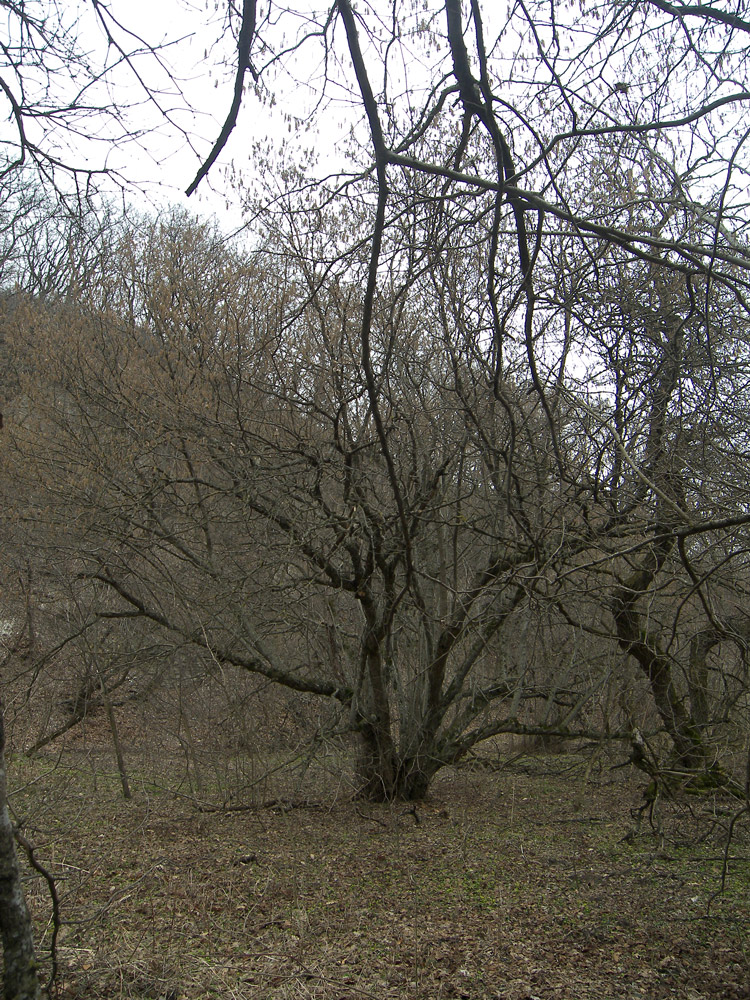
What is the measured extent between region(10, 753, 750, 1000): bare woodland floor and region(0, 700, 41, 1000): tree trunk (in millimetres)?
901

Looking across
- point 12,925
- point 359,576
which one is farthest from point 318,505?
point 12,925

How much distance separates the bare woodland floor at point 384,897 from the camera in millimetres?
4086

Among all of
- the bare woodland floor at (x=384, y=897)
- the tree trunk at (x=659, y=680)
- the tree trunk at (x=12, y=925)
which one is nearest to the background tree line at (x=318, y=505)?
the tree trunk at (x=659, y=680)

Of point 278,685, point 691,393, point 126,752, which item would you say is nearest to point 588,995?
point 691,393

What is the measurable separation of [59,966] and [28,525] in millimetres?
6100

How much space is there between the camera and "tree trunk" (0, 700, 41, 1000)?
2.60 metres

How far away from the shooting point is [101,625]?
9.25 metres

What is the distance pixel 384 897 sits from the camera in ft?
19.4

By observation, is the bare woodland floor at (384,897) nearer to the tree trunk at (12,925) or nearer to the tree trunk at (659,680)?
the tree trunk at (659,680)

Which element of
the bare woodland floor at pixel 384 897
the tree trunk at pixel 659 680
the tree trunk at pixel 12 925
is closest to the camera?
the tree trunk at pixel 12 925

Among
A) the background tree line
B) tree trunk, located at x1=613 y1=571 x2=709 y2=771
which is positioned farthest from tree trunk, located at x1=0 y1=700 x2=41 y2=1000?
tree trunk, located at x1=613 y1=571 x2=709 y2=771

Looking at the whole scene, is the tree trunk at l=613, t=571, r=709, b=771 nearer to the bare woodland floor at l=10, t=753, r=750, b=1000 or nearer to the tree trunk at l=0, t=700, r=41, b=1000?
the bare woodland floor at l=10, t=753, r=750, b=1000

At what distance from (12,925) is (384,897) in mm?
3813

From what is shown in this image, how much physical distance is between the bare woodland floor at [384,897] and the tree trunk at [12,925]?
901 mm
